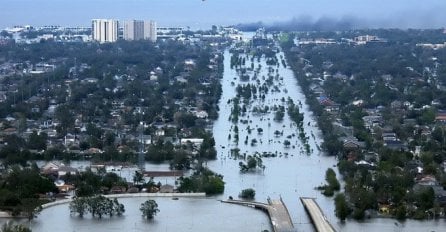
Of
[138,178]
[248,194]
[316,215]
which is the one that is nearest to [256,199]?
[248,194]

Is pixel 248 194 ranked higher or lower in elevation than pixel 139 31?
lower

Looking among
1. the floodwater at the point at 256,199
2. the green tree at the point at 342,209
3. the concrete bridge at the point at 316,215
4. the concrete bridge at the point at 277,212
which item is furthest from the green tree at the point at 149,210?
the green tree at the point at 342,209

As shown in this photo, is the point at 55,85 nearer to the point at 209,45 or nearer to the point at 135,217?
the point at 209,45

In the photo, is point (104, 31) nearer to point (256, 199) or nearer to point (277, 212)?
point (256, 199)

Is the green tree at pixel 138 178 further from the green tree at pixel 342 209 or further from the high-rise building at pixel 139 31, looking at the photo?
the high-rise building at pixel 139 31

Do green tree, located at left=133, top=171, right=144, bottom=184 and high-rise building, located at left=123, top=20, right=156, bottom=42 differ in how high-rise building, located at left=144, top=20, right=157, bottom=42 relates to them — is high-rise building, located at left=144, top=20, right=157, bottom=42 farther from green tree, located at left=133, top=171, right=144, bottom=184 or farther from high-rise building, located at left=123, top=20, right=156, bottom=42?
green tree, located at left=133, top=171, right=144, bottom=184

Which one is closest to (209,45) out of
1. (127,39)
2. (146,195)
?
(127,39)

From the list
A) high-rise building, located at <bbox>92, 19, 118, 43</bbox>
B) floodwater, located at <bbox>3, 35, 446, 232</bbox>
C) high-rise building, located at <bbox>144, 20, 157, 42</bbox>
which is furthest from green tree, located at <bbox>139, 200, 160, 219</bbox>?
high-rise building, located at <bbox>144, 20, 157, 42</bbox>

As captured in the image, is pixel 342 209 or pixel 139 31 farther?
pixel 139 31
